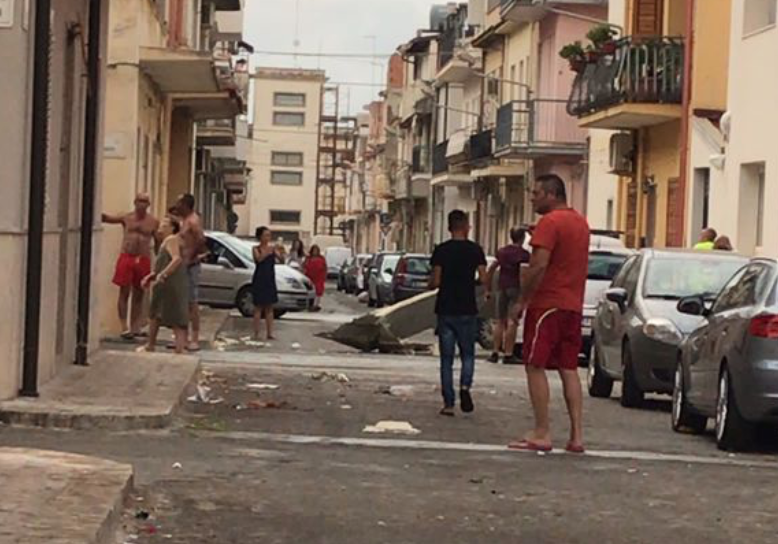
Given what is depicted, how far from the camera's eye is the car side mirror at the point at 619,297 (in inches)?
772

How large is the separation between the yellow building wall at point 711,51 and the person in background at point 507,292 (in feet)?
27.4

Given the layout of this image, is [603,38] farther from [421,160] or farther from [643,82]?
[421,160]

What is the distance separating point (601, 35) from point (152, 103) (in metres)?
9.48

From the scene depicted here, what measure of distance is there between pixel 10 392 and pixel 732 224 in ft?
57.3

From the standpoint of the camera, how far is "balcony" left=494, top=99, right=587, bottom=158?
158 feet

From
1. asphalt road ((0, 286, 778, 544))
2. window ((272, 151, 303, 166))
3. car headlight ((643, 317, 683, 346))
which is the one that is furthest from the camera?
window ((272, 151, 303, 166))

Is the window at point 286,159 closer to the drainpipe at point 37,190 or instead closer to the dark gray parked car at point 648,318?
the dark gray parked car at point 648,318

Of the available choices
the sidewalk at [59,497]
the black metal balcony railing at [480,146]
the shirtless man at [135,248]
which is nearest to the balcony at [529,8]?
the black metal balcony railing at [480,146]

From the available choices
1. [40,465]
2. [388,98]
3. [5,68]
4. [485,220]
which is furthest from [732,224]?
[388,98]

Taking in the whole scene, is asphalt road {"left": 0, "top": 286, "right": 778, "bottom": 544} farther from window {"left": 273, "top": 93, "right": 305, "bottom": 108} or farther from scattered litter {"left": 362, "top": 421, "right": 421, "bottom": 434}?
window {"left": 273, "top": 93, "right": 305, "bottom": 108}

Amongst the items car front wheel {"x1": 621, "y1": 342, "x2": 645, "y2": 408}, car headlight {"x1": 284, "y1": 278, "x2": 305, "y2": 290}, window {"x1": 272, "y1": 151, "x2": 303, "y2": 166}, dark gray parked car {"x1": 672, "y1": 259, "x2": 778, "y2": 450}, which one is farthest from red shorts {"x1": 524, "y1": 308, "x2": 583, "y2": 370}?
window {"x1": 272, "y1": 151, "x2": 303, "y2": 166}

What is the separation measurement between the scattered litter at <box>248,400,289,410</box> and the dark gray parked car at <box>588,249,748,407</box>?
355 centimetres

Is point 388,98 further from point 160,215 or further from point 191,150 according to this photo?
point 160,215

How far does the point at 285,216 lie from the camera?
14075 centimetres
